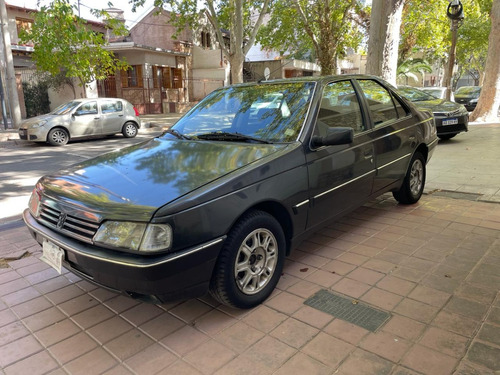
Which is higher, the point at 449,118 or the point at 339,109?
the point at 339,109

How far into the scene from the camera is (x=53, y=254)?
2797 millimetres

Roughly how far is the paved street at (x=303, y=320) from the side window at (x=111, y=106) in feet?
33.8

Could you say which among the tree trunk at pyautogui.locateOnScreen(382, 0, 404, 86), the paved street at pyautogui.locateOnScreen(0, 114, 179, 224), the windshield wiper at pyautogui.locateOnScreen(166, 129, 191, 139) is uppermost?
the tree trunk at pyautogui.locateOnScreen(382, 0, 404, 86)

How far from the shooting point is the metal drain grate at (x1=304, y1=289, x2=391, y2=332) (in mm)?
2742

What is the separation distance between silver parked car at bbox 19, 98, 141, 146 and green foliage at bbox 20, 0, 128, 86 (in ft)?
10.2

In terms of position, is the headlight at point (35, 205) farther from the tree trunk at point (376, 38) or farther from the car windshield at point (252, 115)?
the tree trunk at point (376, 38)

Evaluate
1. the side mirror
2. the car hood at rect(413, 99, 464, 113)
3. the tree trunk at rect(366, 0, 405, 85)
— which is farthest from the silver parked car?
the side mirror

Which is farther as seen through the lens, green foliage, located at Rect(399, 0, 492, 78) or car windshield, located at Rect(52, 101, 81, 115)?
green foliage, located at Rect(399, 0, 492, 78)

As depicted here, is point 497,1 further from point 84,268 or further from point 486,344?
point 84,268

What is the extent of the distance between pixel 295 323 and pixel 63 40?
16179 mm

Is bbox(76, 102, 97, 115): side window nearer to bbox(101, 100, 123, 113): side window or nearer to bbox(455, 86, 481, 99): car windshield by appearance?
bbox(101, 100, 123, 113): side window

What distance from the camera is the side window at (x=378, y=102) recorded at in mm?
4316

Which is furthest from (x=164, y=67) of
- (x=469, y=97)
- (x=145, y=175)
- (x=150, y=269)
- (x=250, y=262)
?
(x=150, y=269)

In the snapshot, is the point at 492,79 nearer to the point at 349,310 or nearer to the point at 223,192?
the point at 349,310
